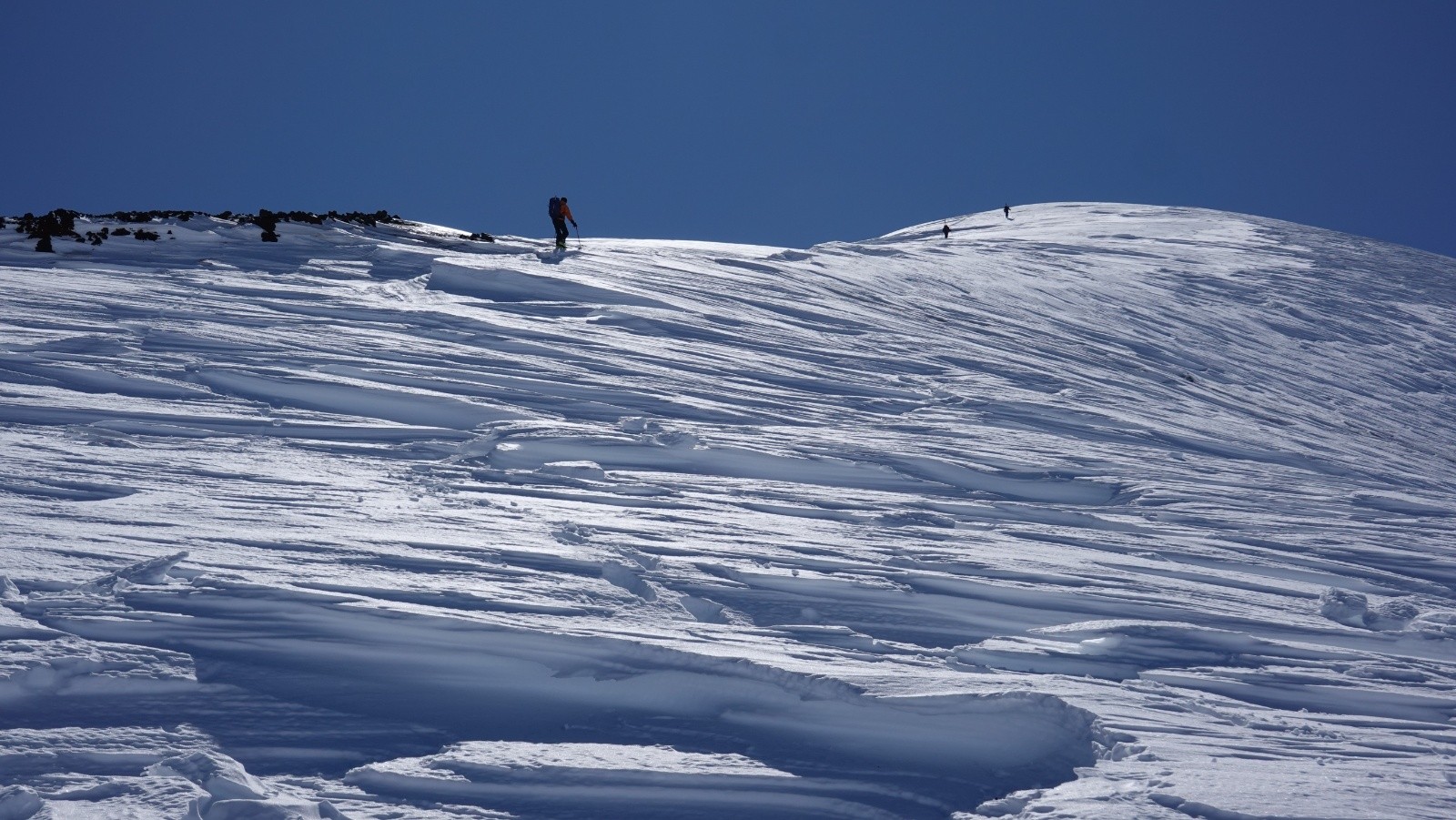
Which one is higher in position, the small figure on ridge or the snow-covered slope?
the small figure on ridge

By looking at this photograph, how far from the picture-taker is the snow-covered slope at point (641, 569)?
395cm

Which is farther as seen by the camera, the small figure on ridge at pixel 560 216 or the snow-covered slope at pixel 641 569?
the small figure on ridge at pixel 560 216

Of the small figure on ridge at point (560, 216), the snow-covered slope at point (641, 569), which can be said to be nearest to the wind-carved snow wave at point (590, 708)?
the snow-covered slope at point (641, 569)

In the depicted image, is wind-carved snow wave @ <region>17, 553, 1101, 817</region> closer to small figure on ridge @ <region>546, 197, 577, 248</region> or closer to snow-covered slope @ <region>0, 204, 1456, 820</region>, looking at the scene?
snow-covered slope @ <region>0, 204, 1456, 820</region>

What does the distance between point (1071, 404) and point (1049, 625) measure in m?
6.91

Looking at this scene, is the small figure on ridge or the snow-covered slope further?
the small figure on ridge

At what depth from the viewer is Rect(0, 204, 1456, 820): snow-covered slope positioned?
13.0ft

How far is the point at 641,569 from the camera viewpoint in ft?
18.8

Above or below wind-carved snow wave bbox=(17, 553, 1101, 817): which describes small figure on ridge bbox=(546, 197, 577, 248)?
above

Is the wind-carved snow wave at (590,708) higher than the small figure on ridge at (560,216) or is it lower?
lower

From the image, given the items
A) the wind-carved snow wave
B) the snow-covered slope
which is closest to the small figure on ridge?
the snow-covered slope

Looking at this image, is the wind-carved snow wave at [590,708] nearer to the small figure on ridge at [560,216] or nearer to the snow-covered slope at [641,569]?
the snow-covered slope at [641,569]

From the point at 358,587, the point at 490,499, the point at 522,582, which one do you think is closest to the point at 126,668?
the point at 358,587

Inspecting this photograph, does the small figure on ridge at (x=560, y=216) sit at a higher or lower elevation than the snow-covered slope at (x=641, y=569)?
higher
